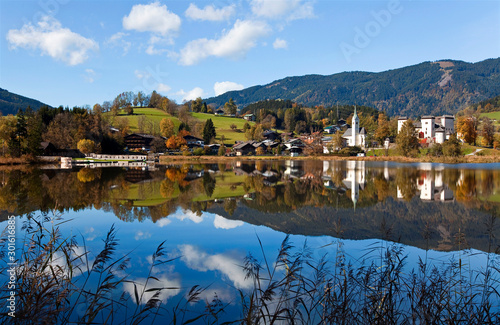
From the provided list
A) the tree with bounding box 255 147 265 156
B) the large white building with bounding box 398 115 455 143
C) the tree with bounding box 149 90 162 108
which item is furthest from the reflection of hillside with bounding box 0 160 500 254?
the tree with bounding box 149 90 162 108

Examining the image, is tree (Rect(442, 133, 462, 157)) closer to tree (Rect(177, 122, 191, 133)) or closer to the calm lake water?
the calm lake water

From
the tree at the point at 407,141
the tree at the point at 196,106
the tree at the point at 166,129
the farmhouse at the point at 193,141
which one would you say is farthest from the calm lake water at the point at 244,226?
the tree at the point at 196,106

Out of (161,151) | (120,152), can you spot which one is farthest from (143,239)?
(161,151)

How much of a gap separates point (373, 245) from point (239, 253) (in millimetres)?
3078

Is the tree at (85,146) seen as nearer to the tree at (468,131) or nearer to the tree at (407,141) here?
the tree at (407,141)

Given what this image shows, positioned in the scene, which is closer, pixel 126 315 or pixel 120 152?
pixel 126 315

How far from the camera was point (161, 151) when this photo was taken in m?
78.6

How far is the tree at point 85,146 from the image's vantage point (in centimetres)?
5941

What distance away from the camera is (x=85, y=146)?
5966cm

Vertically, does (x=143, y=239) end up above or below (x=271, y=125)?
below

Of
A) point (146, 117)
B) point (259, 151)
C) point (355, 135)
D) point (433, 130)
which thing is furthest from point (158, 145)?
point (433, 130)

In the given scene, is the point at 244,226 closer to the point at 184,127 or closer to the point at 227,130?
the point at 184,127

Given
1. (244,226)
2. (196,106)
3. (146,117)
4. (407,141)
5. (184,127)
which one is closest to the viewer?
(244,226)

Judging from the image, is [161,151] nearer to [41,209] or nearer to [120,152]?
[120,152]
